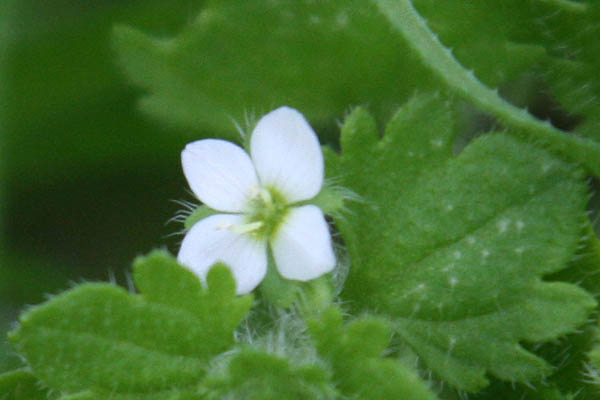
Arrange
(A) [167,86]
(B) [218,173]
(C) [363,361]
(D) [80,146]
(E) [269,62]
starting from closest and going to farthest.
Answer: (C) [363,361] → (B) [218,173] → (E) [269,62] → (A) [167,86] → (D) [80,146]

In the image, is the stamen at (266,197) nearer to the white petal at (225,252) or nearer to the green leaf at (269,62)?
the white petal at (225,252)

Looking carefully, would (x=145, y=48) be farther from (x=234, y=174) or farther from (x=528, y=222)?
(x=528, y=222)

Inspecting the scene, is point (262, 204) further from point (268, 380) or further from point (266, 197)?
point (268, 380)

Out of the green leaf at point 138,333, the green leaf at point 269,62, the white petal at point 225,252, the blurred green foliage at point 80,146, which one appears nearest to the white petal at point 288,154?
the white petal at point 225,252

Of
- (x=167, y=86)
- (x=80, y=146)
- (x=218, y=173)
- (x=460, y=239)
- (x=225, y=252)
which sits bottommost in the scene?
(x=460, y=239)

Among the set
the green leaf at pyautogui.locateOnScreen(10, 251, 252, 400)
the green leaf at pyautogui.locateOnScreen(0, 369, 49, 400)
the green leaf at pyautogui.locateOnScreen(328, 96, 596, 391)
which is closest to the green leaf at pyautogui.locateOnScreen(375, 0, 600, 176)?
the green leaf at pyautogui.locateOnScreen(328, 96, 596, 391)

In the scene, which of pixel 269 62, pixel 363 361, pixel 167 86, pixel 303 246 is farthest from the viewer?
pixel 167 86

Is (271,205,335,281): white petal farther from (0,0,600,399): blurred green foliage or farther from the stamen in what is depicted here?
(0,0,600,399): blurred green foliage

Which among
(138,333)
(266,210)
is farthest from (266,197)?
(138,333)
